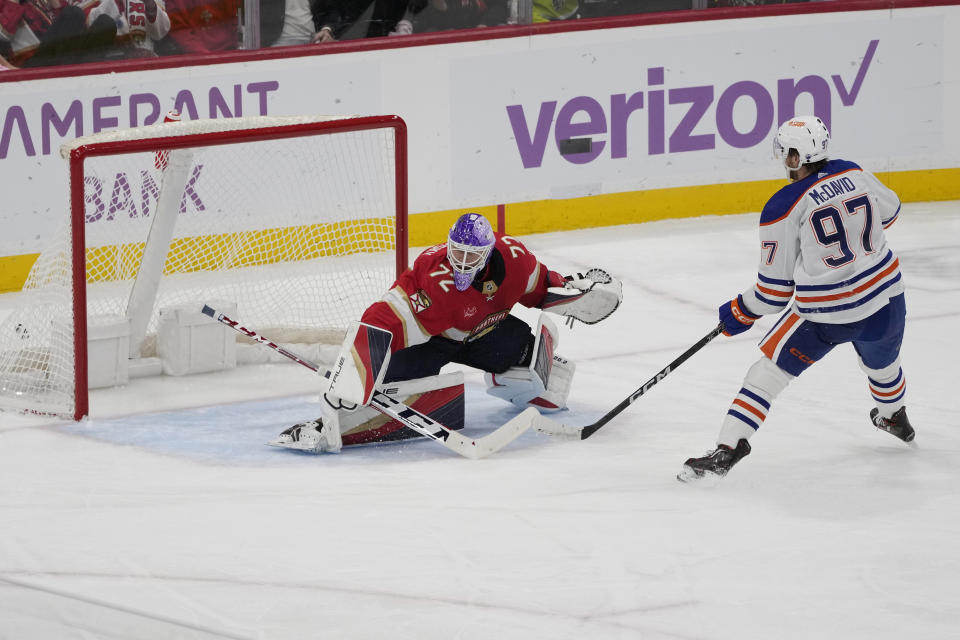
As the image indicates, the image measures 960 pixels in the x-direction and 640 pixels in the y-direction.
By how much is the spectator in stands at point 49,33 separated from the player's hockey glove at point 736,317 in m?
3.13

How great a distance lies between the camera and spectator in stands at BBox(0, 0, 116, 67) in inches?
236

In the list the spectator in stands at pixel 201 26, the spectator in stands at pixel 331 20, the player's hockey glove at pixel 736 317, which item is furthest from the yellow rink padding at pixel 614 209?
the player's hockey glove at pixel 736 317

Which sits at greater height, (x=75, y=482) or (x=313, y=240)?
(x=313, y=240)

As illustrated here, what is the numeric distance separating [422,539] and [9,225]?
3006 millimetres

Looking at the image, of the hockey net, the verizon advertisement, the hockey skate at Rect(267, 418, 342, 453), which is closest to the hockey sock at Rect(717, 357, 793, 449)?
the hockey skate at Rect(267, 418, 342, 453)

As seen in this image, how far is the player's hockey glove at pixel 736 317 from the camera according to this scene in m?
4.06

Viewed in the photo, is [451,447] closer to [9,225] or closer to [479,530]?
[479,530]

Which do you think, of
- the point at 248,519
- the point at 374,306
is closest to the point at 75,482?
the point at 248,519

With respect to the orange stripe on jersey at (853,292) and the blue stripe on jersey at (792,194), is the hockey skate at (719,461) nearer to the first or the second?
the orange stripe on jersey at (853,292)

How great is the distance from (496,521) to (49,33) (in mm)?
3236

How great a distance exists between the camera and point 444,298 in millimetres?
4355

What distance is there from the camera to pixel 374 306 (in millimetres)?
4367

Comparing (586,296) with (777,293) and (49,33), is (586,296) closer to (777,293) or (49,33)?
(777,293)

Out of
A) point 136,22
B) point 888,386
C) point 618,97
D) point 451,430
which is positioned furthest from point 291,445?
point 618,97
